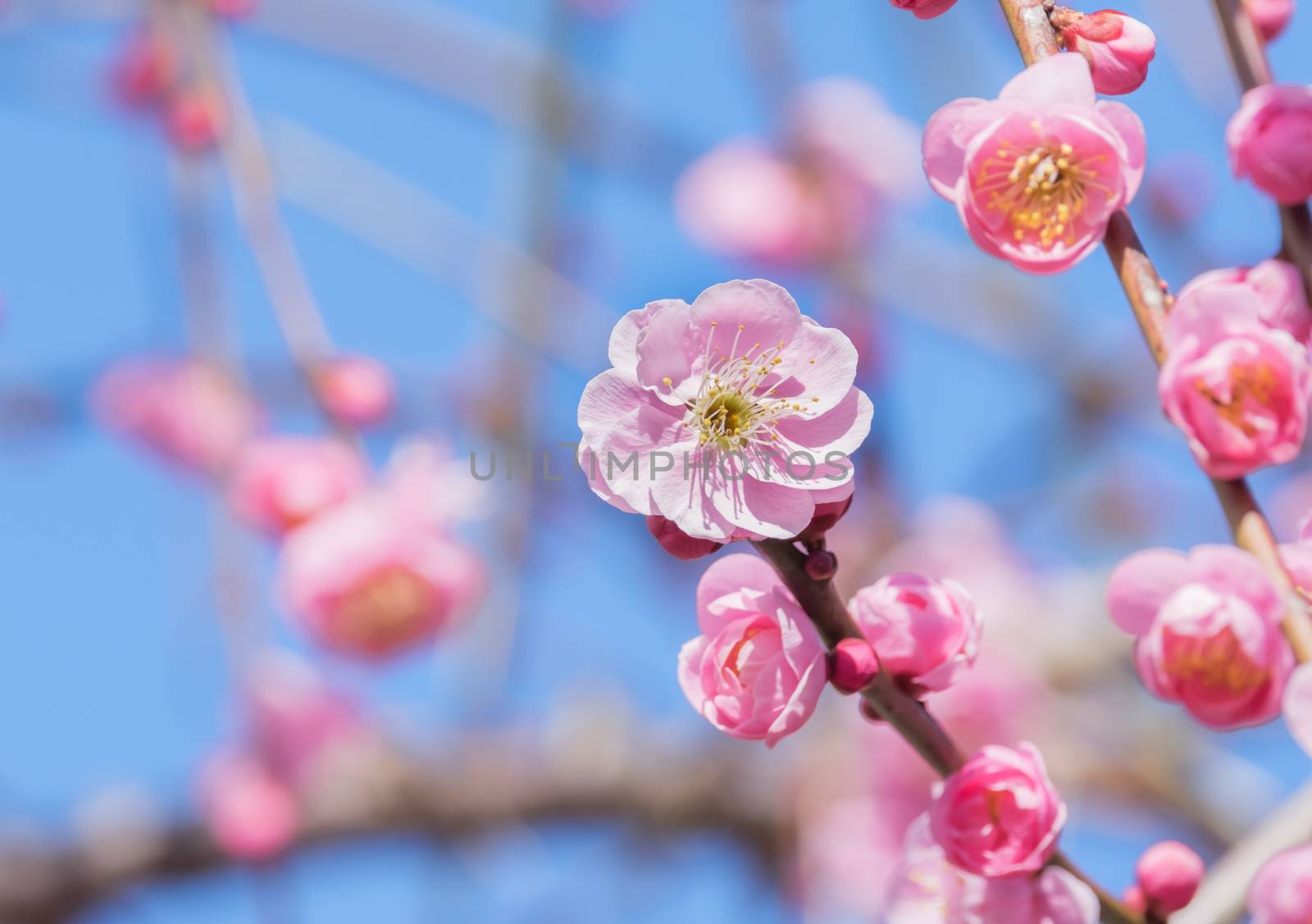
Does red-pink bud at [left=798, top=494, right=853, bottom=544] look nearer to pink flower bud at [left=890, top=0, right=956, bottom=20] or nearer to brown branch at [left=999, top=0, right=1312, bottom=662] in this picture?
brown branch at [left=999, top=0, right=1312, bottom=662]

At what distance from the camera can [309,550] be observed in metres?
2.11

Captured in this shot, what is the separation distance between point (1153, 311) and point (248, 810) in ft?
6.93

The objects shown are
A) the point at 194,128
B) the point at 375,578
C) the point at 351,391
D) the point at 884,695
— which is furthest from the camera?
the point at 194,128

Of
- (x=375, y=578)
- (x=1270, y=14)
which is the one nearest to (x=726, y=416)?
(x=1270, y=14)

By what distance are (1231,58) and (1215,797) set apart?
1.96 m

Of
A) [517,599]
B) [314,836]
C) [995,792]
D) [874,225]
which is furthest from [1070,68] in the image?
[874,225]

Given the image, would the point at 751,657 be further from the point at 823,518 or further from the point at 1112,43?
the point at 1112,43

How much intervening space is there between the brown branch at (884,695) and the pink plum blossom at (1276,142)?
40 centimetres

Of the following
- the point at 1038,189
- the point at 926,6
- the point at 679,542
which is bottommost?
the point at 679,542

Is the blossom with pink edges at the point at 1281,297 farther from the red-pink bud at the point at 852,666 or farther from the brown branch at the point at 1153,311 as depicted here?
the red-pink bud at the point at 852,666

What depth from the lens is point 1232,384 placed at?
2.40 ft

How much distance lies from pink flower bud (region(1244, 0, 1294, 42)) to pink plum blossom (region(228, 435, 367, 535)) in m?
1.48

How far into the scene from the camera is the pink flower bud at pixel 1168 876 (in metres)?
0.78

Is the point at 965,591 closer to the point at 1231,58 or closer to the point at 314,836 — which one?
the point at 1231,58
